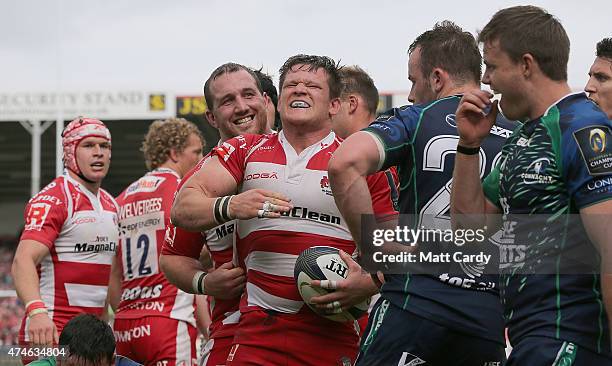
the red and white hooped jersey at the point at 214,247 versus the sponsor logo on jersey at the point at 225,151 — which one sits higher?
the sponsor logo on jersey at the point at 225,151

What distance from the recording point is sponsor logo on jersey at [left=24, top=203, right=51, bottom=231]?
7.08 meters

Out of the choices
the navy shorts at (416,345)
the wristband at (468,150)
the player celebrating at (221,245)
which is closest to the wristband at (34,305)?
the player celebrating at (221,245)

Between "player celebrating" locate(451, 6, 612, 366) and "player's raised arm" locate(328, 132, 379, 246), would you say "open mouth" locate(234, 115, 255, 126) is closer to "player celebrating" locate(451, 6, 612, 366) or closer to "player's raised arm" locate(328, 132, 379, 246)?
"player's raised arm" locate(328, 132, 379, 246)

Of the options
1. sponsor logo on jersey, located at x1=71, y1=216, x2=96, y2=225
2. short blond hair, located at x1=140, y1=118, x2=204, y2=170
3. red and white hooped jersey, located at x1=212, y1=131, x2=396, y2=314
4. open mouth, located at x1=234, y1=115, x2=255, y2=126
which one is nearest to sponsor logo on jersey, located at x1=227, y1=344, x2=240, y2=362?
red and white hooped jersey, located at x1=212, y1=131, x2=396, y2=314

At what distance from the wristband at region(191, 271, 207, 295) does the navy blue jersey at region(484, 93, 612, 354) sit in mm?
2120

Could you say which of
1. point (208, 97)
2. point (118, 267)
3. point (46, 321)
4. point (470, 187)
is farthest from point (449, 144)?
point (118, 267)

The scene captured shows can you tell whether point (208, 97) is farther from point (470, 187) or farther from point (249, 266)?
point (470, 187)

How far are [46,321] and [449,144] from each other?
12.1 feet

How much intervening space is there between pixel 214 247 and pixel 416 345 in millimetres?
1787

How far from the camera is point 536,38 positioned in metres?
3.60

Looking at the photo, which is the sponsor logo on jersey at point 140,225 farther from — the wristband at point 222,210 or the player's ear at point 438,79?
the player's ear at point 438,79

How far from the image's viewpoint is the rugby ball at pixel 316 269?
14.8 feet

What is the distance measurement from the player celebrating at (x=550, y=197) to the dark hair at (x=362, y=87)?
326cm

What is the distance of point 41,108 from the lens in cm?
3341
